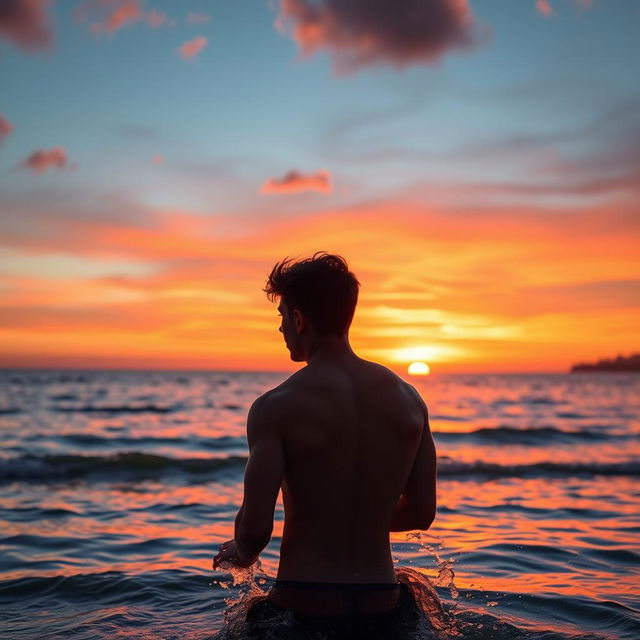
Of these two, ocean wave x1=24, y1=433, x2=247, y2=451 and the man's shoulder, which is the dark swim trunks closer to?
the man's shoulder

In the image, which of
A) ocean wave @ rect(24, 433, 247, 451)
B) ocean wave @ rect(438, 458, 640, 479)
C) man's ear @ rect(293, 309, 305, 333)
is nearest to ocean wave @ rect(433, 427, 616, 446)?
ocean wave @ rect(438, 458, 640, 479)

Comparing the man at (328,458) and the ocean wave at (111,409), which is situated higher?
the man at (328,458)

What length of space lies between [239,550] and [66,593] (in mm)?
3326

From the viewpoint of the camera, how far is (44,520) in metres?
8.42

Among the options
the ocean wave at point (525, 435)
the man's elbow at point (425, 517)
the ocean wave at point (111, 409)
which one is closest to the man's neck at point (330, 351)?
the man's elbow at point (425, 517)

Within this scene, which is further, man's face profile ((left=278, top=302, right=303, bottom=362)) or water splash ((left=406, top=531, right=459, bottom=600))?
water splash ((left=406, top=531, right=459, bottom=600))

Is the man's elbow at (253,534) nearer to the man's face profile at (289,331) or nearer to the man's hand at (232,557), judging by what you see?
the man's hand at (232,557)

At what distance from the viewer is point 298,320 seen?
9.79 ft

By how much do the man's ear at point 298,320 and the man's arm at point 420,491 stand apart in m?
0.60

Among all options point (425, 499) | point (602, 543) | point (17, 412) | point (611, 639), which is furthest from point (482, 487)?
point (17, 412)

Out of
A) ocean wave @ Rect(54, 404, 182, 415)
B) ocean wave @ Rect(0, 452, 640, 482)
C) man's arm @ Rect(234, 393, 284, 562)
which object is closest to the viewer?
man's arm @ Rect(234, 393, 284, 562)

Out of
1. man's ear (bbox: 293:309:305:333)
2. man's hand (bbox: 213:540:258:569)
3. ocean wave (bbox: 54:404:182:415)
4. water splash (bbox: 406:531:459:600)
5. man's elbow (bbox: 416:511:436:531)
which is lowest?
ocean wave (bbox: 54:404:182:415)

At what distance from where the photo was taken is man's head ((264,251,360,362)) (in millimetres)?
2922

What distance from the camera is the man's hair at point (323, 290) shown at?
2.92 metres
